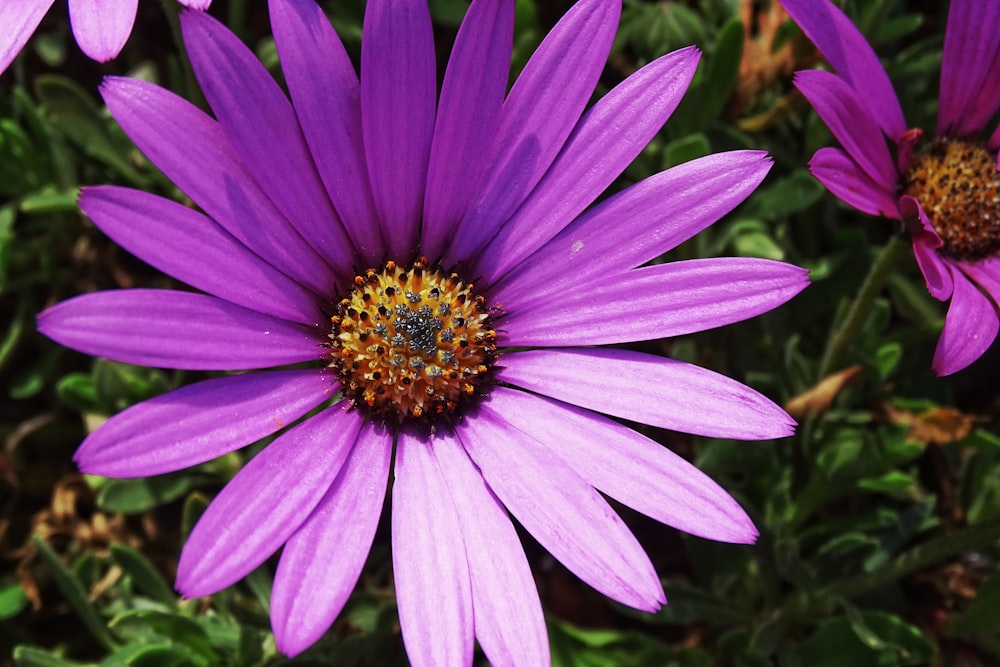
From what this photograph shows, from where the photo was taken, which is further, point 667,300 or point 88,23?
point 667,300

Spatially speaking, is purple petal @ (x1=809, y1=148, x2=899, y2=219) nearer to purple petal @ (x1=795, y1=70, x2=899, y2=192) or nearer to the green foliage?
purple petal @ (x1=795, y1=70, x2=899, y2=192)

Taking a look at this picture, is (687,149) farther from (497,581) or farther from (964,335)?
(497,581)

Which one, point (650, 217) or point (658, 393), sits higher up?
point (650, 217)

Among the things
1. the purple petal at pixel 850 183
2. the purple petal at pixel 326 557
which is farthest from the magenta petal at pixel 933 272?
the purple petal at pixel 326 557

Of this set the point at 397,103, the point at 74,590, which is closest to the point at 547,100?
the point at 397,103

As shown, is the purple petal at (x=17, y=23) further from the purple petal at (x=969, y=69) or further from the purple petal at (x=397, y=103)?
the purple petal at (x=969, y=69)

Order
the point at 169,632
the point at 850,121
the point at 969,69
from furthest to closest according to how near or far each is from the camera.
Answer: the point at 969,69, the point at 169,632, the point at 850,121
